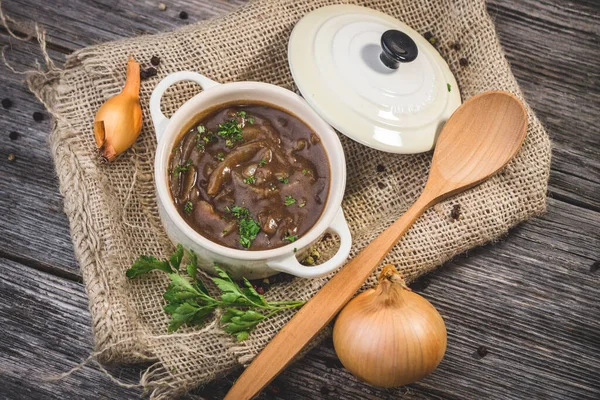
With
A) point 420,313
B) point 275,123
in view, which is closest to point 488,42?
point 275,123

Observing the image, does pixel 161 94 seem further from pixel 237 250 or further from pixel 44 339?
pixel 44 339

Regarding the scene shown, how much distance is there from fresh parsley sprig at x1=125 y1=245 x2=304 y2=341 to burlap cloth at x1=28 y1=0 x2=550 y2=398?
0.05 m

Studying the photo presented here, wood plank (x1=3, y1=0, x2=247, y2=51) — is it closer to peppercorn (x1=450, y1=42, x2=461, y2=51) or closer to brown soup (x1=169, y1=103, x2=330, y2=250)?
brown soup (x1=169, y1=103, x2=330, y2=250)

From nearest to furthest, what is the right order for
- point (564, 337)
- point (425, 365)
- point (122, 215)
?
1. point (425, 365)
2. point (122, 215)
3. point (564, 337)

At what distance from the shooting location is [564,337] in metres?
2.33

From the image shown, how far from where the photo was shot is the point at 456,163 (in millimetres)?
2182

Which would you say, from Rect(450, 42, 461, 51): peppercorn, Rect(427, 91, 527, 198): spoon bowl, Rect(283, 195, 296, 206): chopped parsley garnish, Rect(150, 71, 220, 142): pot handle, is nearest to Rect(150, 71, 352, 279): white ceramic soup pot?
Rect(150, 71, 220, 142): pot handle

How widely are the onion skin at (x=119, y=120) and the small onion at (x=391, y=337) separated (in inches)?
35.4

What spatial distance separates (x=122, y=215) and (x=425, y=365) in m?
1.07

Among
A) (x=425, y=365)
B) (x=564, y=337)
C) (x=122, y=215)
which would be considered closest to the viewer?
(x=425, y=365)

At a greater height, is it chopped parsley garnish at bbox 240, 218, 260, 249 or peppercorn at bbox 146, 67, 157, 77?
peppercorn at bbox 146, 67, 157, 77

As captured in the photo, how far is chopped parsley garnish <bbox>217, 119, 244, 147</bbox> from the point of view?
2.01m

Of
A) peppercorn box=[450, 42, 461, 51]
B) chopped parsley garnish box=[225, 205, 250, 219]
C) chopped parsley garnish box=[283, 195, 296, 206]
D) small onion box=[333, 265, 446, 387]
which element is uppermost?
peppercorn box=[450, 42, 461, 51]

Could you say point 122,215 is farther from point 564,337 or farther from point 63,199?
point 564,337
